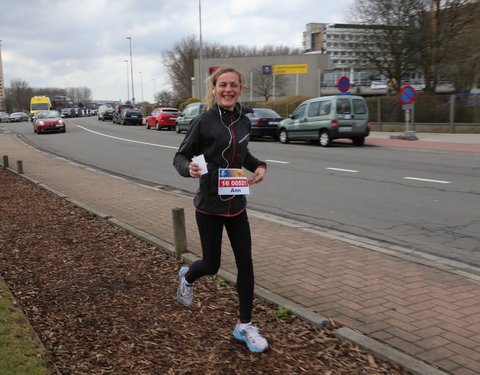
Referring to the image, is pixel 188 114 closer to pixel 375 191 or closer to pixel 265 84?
pixel 375 191

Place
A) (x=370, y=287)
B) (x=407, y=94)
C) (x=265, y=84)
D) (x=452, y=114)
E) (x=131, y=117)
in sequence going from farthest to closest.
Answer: (x=265, y=84), (x=131, y=117), (x=452, y=114), (x=407, y=94), (x=370, y=287)

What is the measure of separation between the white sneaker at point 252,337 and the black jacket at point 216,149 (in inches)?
30.9

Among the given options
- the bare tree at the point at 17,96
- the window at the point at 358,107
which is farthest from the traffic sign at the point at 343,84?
the bare tree at the point at 17,96

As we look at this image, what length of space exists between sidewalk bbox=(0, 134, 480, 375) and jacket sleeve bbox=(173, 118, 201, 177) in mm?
1559

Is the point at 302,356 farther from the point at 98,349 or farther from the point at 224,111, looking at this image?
the point at 224,111

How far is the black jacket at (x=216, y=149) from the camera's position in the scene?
310 cm

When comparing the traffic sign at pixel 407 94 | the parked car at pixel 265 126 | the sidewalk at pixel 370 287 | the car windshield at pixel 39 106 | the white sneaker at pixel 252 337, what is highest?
the car windshield at pixel 39 106

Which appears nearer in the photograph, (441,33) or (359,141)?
(359,141)

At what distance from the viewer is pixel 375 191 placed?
29.6ft

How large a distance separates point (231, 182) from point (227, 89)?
0.60m

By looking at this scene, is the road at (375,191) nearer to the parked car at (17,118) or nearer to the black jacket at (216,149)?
the black jacket at (216,149)

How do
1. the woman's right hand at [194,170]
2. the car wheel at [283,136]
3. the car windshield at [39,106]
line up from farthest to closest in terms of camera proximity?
the car windshield at [39,106]
the car wheel at [283,136]
the woman's right hand at [194,170]

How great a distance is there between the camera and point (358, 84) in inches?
2650

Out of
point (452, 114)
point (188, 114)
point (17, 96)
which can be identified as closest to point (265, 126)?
point (188, 114)
